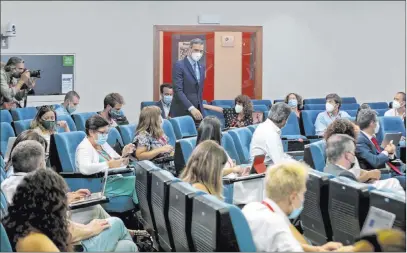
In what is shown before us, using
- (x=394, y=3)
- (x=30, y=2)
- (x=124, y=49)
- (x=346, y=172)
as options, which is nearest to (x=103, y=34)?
(x=124, y=49)

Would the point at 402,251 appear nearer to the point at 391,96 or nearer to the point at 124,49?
the point at 124,49

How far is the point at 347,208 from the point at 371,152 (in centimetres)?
246

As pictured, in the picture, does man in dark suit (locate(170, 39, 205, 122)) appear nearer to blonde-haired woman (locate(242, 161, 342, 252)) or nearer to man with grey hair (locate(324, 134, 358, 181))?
man with grey hair (locate(324, 134, 358, 181))

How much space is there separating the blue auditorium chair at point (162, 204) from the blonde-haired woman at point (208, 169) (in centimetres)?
14

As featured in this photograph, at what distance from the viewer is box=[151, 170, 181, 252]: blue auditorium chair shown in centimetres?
396

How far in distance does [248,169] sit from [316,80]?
8898 mm

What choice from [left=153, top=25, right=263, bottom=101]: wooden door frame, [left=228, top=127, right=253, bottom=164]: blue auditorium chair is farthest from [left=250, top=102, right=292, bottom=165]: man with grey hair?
[left=153, top=25, right=263, bottom=101]: wooden door frame

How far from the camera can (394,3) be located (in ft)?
47.4

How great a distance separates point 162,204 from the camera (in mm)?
4047

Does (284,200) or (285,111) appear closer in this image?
(284,200)

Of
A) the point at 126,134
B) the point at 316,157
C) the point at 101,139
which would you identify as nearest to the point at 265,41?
the point at 126,134

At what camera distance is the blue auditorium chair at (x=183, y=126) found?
7.94 meters

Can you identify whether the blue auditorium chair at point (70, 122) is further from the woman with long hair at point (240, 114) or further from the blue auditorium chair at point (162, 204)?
the blue auditorium chair at point (162, 204)

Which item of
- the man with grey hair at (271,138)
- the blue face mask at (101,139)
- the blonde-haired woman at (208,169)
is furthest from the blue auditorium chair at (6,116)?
the blonde-haired woman at (208,169)
